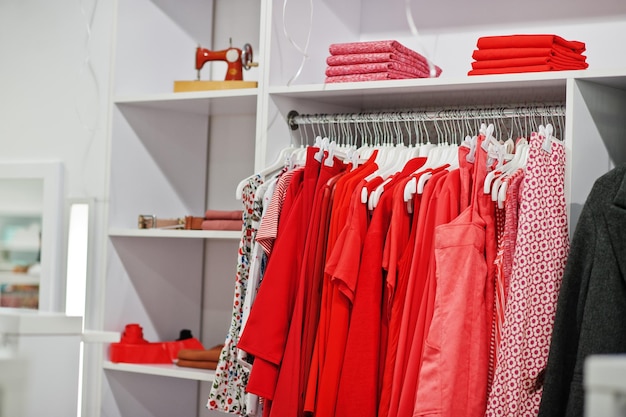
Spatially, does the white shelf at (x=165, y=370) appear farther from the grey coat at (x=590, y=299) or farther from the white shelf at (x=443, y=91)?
the grey coat at (x=590, y=299)

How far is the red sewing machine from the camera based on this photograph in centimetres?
309

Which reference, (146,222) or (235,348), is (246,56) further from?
(235,348)

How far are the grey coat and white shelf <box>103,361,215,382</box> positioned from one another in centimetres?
119

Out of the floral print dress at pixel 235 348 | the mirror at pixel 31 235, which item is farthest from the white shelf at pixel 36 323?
the mirror at pixel 31 235

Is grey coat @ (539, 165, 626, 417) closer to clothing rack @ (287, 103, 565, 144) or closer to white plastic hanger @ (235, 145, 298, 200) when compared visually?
clothing rack @ (287, 103, 565, 144)

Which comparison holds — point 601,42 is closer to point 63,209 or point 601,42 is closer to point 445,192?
point 445,192

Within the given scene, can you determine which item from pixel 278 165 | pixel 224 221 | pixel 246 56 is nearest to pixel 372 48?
pixel 278 165

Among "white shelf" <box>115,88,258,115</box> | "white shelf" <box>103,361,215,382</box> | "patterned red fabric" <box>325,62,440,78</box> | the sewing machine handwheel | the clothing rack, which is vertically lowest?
"white shelf" <box>103,361,215,382</box>

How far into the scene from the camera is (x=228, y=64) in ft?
10.4

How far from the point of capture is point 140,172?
3.26 meters

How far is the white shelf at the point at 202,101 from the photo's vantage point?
9.68 ft

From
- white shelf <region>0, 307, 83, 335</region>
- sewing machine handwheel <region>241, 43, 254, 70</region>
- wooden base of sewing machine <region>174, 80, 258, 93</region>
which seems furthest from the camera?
sewing machine handwheel <region>241, 43, 254, 70</region>

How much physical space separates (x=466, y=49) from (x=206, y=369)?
138cm

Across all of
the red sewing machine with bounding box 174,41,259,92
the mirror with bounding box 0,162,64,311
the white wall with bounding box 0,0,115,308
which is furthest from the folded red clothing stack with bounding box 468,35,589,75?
the mirror with bounding box 0,162,64,311
